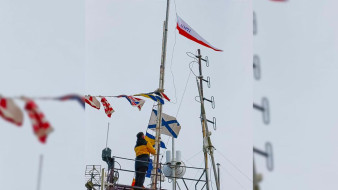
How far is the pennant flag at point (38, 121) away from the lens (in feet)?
25.0

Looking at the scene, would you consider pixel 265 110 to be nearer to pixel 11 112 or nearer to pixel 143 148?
pixel 11 112

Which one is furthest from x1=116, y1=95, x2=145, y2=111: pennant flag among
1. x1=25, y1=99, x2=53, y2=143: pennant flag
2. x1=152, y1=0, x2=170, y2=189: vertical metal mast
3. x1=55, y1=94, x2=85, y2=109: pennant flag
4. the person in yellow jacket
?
x1=25, y1=99, x2=53, y2=143: pennant flag

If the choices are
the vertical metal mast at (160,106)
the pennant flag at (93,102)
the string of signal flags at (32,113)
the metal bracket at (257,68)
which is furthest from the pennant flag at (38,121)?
the pennant flag at (93,102)

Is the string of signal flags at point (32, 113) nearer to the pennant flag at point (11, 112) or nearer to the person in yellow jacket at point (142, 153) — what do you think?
the pennant flag at point (11, 112)

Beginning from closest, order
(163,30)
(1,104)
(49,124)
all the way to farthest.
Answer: (49,124), (1,104), (163,30)

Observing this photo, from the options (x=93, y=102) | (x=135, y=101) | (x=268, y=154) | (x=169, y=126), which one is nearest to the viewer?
(x=268, y=154)

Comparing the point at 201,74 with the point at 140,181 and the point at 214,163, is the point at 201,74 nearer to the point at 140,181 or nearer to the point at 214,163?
the point at 214,163

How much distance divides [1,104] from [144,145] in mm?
12573

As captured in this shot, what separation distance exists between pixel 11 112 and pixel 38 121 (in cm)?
65

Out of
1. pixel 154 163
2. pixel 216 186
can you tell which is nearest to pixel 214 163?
pixel 216 186

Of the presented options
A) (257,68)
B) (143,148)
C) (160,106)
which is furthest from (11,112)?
(160,106)

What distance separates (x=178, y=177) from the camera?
25.6m

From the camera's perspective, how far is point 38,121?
25.5 feet

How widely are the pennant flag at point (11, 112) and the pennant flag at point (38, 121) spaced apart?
0.95ft
